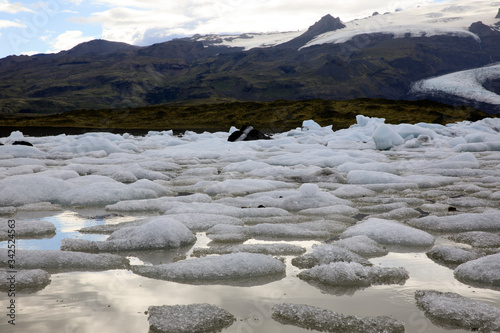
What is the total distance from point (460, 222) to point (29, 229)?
4.25m

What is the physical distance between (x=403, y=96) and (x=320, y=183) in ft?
311

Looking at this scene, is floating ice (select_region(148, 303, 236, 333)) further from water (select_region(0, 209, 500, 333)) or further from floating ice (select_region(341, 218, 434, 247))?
floating ice (select_region(341, 218, 434, 247))

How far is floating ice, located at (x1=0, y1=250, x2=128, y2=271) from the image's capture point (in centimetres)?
315

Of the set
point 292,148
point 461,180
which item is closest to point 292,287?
point 461,180

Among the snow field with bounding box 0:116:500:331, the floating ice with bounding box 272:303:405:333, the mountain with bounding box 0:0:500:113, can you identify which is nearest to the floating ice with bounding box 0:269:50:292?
the snow field with bounding box 0:116:500:331

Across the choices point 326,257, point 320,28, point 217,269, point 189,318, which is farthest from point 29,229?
point 320,28

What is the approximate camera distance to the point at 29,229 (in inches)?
165

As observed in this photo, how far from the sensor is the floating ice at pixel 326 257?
3273 millimetres

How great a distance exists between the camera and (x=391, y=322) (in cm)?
230

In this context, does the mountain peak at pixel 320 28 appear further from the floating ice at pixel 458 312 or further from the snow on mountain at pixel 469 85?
the floating ice at pixel 458 312

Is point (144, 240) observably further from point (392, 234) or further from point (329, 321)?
point (392, 234)

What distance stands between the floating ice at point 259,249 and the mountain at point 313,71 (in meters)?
78.9

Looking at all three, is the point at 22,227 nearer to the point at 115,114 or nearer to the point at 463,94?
the point at 115,114

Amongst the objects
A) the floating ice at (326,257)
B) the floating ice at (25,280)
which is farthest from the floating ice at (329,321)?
the floating ice at (25,280)
